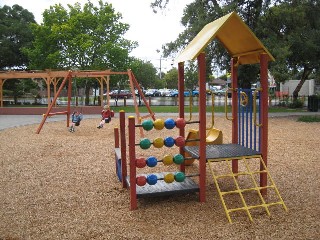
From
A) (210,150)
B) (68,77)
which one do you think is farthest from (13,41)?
(210,150)

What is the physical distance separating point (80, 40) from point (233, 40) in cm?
2142

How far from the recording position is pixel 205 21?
19703 mm

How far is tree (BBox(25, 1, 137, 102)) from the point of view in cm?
2588

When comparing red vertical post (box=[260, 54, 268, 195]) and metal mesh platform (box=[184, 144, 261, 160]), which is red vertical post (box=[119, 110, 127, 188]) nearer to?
metal mesh platform (box=[184, 144, 261, 160])

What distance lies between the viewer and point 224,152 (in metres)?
5.47

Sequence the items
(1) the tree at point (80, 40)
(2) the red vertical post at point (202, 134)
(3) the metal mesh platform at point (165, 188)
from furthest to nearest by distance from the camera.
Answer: (1) the tree at point (80, 40), (2) the red vertical post at point (202, 134), (3) the metal mesh platform at point (165, 188)

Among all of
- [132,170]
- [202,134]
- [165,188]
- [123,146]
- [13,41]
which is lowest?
[165,188]

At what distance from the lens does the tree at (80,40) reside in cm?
2588

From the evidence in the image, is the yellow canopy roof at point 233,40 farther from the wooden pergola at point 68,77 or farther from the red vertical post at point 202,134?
the wooden pergola at point 68,77

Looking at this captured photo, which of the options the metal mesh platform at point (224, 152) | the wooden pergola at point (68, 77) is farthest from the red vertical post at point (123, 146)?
the wooden pergola at point (68, 77)

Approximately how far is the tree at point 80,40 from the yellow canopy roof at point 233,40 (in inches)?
808

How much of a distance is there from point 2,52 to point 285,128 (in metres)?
26.4

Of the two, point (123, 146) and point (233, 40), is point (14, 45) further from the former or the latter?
point (233, 40)

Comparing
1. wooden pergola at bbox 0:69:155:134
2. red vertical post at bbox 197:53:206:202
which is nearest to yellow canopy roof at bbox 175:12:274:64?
red vertical post at bbox 197:53:206:202
